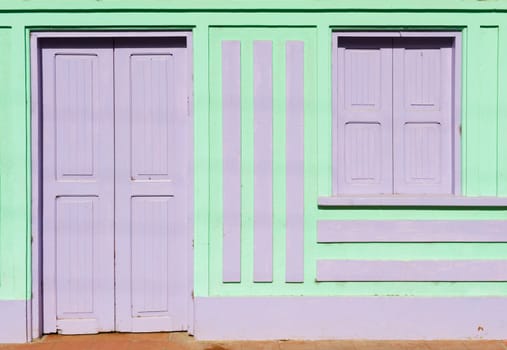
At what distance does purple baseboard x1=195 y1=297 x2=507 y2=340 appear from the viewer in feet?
17.1

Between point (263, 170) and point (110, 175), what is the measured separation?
130 centimetres

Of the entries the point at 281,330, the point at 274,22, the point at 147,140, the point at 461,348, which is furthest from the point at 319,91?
the point at 461,348

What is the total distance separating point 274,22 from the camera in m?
5.21

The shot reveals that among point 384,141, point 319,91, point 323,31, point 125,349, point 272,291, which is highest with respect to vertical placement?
point 323,31

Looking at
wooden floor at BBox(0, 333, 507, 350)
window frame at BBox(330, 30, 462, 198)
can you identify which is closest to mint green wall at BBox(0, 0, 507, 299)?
window frame at BBox(330, 30, 462, 198)

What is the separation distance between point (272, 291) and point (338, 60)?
204cm

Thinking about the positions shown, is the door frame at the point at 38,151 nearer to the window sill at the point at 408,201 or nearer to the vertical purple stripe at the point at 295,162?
Answer: the vertical purple stripe at the point at 295,162

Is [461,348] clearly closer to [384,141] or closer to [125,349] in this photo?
[384,141]

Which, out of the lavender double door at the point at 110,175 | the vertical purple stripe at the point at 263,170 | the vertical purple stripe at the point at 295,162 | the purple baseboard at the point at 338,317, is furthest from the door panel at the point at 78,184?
the vertical purple stripe at the point at 295,162

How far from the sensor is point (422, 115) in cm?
541

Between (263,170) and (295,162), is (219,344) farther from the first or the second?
(295,162)

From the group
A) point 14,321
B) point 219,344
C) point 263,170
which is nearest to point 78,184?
point 14,321

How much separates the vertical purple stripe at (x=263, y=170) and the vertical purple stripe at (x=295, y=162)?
0.14 metres

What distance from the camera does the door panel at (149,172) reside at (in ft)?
17.5
